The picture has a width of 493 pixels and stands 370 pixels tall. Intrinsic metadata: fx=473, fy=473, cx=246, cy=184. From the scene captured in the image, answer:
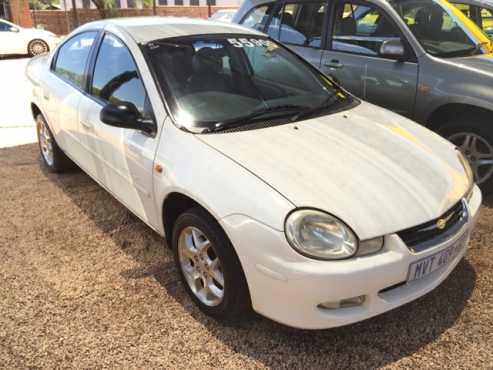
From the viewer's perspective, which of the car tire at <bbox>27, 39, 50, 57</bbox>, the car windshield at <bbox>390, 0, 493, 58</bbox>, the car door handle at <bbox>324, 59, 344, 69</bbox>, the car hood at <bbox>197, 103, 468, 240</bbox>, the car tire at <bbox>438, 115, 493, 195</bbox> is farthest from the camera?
the car tire at <bbox>27, 39, 50, 57</bbox>

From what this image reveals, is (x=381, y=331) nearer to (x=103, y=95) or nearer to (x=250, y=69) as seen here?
(x=250, y=69)

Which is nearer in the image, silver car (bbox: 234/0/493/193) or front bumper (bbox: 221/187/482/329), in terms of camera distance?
front bumper (bbox: 221/187/482/329)

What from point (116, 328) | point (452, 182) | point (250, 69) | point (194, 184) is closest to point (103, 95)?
point (250, 69)

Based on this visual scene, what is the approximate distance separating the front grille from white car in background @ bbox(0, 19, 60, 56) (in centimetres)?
1494

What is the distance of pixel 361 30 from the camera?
4695 millimetres

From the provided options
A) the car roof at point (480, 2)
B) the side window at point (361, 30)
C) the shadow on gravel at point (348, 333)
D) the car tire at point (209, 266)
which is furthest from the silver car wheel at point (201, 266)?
the car roof at point (480, 2)

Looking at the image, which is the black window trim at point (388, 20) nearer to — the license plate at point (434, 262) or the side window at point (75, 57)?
the license plate at point (434, 262)

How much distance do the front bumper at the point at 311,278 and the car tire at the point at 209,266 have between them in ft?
0.33

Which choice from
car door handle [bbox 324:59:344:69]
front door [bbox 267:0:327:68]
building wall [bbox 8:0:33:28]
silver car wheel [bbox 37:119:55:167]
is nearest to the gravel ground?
silver car wheel [bbox 37:119:55:167]

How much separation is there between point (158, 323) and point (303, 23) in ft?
12.2

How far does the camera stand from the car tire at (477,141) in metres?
A: 3.97

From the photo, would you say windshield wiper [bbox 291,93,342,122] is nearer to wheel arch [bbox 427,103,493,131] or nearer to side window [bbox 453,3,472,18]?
wheel arch [bbox 427,103,493,131]

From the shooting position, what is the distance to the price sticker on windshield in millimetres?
3449

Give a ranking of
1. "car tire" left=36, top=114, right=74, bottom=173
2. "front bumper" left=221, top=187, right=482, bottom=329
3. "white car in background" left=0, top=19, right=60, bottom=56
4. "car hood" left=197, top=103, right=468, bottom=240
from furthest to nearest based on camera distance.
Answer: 1. "white car in background" left=0, top=19, right=60, bottom=56
2. "car tire" left=36, top=114, right=74, bottom=173
3. "car hood" left=197, top=103, right=468, bottom=240
4. "front bumper" left=221, top=187, right=482, bottom=329
